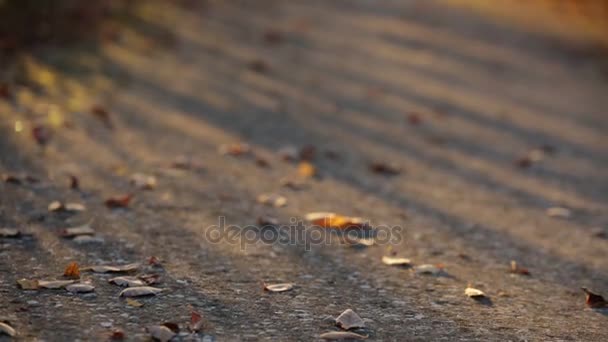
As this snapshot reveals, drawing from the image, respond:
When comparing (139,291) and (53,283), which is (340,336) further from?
(53,283)

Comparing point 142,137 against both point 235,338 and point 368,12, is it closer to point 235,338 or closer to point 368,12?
point 235,338

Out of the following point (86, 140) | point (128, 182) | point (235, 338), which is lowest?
point (235, 338)

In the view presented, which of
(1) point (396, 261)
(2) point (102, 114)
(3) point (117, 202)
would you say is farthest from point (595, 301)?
(2) point (102, 114)

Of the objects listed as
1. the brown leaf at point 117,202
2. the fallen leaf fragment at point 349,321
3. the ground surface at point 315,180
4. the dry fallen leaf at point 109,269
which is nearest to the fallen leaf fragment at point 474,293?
the ground surface at point 315,180

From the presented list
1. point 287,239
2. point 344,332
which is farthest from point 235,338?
point 287,239

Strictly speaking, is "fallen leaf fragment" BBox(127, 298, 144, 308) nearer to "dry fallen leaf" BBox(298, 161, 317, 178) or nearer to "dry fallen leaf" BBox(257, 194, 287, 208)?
"dry fallen leaf" BBox(257, 194, 287, 208)
